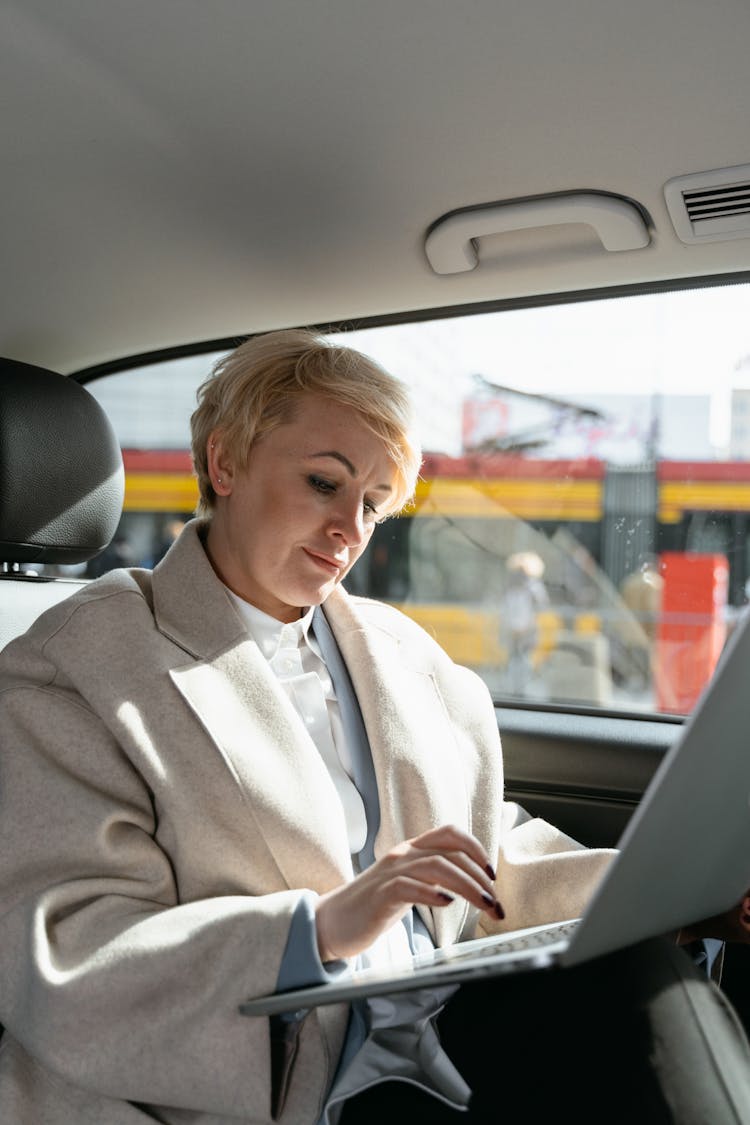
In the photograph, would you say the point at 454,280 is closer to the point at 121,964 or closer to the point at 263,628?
the point at 263,628

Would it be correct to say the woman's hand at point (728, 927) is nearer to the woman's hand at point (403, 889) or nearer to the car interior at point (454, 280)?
the car interior at point (454, 280)

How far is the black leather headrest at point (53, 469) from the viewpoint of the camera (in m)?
1.59

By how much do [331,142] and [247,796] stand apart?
86 centimetres

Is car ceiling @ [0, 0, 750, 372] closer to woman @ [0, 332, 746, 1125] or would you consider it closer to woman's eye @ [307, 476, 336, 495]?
woman @ [0, 332, 746, 1125]

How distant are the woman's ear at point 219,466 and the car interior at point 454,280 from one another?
26cm

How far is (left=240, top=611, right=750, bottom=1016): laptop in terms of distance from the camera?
2.80ft

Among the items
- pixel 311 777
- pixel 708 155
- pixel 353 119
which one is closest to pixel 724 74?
pixel 708 155

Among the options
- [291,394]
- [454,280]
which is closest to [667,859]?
[291,394]

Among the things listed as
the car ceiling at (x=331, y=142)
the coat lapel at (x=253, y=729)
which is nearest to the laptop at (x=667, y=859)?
the coat lapel at (x=253, y=729)

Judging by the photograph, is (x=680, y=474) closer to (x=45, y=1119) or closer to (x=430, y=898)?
(x=430, y=898)

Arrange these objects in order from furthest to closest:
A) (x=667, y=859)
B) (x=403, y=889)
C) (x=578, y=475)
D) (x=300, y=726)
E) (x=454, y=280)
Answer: (x=578, y=475) → (x=454, y=280) → (x=300, y=726) → (x=403, y=889) → (x=667, y=859)

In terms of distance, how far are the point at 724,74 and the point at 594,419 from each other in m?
1.35

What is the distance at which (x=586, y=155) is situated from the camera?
4.83ft

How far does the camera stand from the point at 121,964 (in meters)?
1.12
